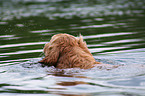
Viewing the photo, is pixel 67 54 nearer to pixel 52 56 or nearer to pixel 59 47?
pixel 59 47

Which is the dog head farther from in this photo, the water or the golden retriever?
the water

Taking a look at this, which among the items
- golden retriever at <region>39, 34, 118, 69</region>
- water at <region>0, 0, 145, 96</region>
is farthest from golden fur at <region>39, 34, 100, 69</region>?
water at <region>0, 0, 145, 96</region>

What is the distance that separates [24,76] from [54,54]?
3.25 feet

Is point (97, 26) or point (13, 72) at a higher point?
point (97, 26)

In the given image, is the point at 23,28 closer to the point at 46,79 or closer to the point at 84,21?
the point at 84,21

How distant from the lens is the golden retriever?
23.9 ft

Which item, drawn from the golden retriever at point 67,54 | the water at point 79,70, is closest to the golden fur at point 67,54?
the golden retriever at point 67,54

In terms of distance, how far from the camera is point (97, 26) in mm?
16344

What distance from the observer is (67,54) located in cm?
744

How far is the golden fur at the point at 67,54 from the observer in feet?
23.9

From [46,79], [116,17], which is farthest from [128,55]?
[116,17]

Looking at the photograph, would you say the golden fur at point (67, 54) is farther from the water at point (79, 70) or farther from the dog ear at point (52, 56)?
the water at point (79, 70)

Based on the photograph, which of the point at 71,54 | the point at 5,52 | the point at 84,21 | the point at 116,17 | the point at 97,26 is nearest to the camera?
the point at 71,54

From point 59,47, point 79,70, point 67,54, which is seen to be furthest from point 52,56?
point 79,70
